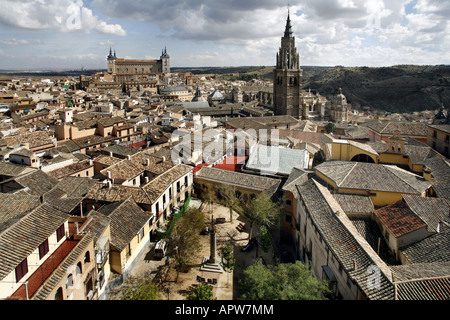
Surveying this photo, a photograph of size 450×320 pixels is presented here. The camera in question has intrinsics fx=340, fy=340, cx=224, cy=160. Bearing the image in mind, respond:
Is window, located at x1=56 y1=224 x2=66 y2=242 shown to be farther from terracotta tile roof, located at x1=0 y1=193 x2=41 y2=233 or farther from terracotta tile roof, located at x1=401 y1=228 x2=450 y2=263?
terracotta tile roof, located at x1=401 y1=228 x2=450 y2=263

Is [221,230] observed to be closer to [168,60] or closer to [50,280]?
[50,280]

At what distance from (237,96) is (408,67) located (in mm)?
107140

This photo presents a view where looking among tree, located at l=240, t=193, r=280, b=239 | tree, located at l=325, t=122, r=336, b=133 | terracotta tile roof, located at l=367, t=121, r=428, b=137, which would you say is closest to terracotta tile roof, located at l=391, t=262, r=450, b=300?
tree, located at l=240, t=193, r=280, b=239

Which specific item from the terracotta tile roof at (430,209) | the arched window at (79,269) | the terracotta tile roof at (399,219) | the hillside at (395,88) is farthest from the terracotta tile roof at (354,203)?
the hillside at (395,88)

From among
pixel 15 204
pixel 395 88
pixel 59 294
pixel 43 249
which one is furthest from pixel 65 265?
pixel 395 88

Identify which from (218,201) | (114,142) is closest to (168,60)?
(114,142)

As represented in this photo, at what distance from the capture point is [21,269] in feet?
38.3

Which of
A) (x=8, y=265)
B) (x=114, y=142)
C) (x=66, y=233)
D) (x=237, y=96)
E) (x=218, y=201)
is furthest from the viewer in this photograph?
(x=237, y=96)

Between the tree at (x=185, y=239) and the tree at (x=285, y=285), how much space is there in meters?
6.43

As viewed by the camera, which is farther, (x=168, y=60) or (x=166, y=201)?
(x=168, y=60)

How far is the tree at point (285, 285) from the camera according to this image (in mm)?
11961

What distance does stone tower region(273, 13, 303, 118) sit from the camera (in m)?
69.5

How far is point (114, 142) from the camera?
1622 inches
